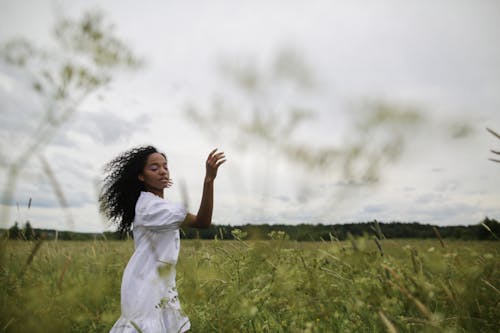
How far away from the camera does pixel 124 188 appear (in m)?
3.95

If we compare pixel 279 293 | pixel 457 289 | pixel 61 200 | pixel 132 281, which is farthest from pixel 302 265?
pixel 132 281

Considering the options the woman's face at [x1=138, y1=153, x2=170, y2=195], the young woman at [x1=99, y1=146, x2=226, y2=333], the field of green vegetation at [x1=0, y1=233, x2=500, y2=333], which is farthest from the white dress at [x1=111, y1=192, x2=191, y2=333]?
the field of green vegetation at [x1=0, y1=233, x2=500, y2=333]

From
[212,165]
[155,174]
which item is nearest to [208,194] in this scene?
[212,165]

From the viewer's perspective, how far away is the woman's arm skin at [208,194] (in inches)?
109

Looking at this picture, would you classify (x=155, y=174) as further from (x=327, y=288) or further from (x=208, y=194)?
(x=327, y=288)

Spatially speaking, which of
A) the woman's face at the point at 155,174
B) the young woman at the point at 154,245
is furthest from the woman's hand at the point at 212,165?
the woman's face at the point at 155,174

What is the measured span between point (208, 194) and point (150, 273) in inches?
35.0

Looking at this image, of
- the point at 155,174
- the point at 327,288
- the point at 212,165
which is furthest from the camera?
the point at 155,174

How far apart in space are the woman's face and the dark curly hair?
124 mm

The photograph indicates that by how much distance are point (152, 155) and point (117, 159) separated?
2.23 ft

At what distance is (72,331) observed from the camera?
354cm

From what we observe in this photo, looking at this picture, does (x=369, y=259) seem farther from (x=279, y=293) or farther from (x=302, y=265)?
(x=279, y=293)

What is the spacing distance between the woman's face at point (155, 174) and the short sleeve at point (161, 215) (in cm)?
43

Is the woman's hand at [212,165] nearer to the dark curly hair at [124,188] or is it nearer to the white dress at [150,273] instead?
the white dress at [150,273]
